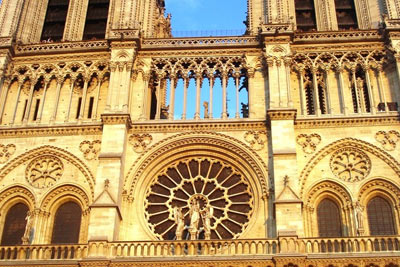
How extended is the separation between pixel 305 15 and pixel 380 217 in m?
10.3

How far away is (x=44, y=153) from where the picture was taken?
74.7 ft

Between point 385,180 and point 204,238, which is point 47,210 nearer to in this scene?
point 204,238

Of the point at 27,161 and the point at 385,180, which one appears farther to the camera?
the point at 27,161

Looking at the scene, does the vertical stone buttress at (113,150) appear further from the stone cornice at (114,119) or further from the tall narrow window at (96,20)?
the tall narrow window at (96,20)

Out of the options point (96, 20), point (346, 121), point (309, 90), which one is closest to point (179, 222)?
point (346, 121)

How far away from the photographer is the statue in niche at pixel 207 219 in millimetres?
19922

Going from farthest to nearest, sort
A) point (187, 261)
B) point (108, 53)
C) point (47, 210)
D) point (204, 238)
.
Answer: point (108, 53) → point (47, 210) → point (204, 238) → point (187, 261)

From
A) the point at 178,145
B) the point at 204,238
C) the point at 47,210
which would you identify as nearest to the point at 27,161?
the point at 47,210

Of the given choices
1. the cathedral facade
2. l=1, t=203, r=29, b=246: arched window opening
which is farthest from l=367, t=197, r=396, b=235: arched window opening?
l=1, t=203, r=29, b=246: arched window opening

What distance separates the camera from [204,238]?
2036cm

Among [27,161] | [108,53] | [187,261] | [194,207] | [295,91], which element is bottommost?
[187,261]

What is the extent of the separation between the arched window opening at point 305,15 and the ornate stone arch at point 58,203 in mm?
11724

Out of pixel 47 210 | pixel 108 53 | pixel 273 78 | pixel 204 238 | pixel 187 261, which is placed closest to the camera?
pixel 187 261

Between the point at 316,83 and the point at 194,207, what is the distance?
699 centimetres
